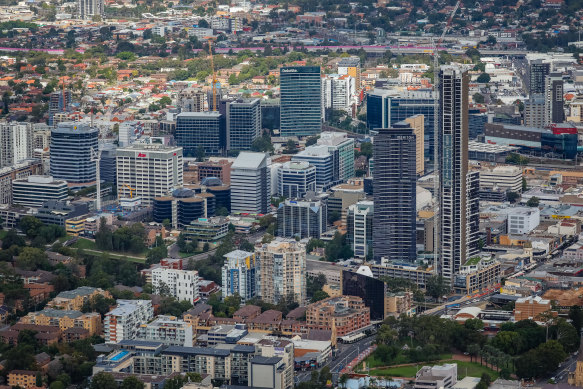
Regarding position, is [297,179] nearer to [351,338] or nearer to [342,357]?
[351,338]

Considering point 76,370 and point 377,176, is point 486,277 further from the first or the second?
point 76,370

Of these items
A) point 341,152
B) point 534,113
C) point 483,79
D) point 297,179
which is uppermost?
point 483,79

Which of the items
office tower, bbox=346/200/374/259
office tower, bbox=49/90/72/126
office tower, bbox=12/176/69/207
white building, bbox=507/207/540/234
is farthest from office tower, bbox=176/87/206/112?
white building, bbox=507/207/540/234

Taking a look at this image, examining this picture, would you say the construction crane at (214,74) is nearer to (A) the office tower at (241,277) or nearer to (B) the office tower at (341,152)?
(B) the office tower at (341,152)

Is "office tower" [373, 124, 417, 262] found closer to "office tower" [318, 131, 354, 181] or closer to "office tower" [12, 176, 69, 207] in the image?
"office tower" [318, 131, 354, 181]

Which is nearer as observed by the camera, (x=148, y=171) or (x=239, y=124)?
(x=148, y=171)

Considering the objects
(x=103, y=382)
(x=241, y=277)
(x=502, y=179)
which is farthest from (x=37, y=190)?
(x=103, y=382)
